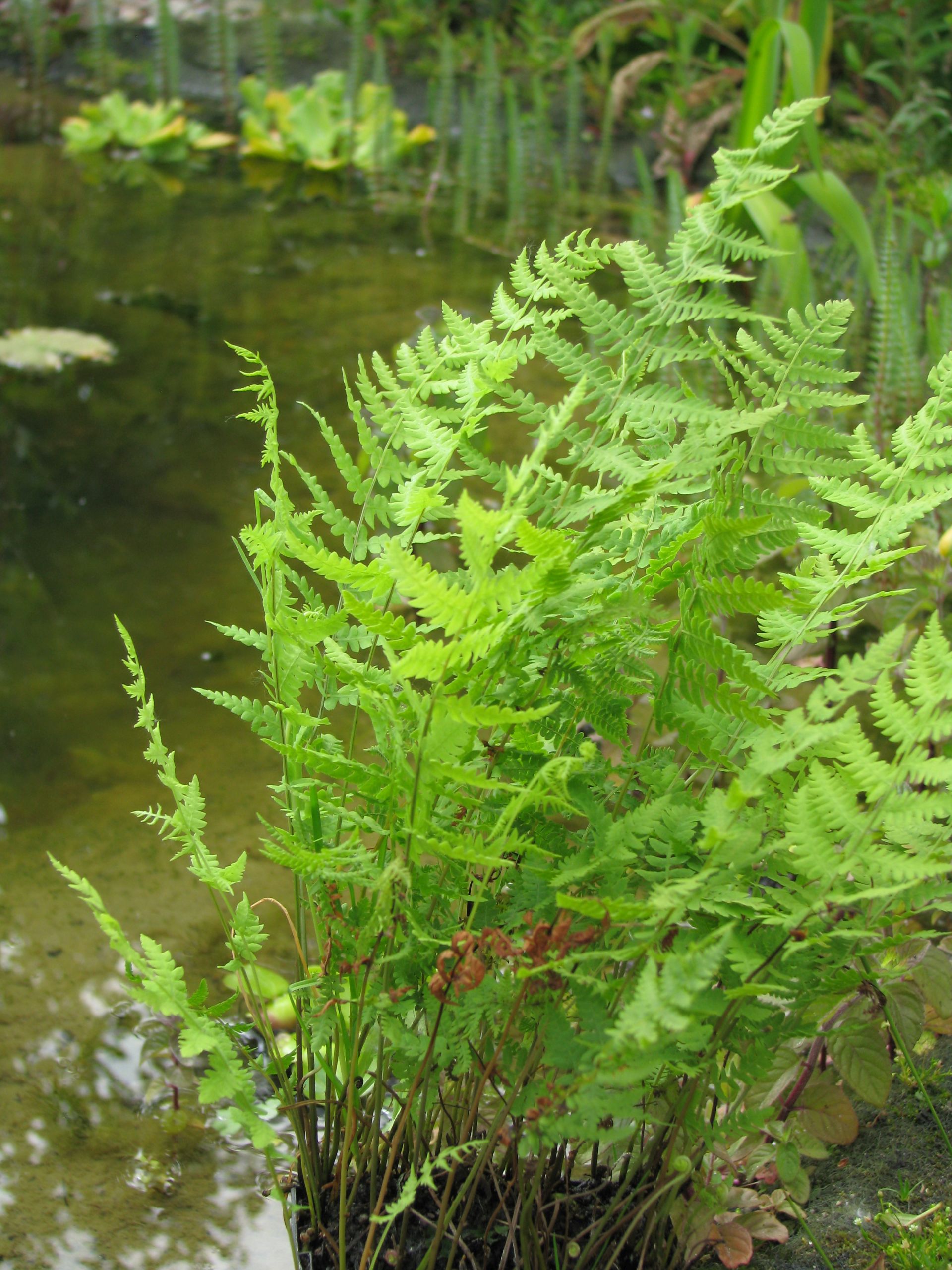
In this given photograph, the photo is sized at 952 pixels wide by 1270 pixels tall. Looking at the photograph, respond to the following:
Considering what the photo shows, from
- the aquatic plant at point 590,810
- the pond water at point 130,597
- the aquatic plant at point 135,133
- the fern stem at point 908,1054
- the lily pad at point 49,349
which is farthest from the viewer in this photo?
the aquatic plant at point 135,133

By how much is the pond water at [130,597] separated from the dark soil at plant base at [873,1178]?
23.1 inches

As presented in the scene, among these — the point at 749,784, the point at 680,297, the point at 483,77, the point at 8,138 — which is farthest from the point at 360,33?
the point at 749,784

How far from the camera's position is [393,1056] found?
3.12 ft

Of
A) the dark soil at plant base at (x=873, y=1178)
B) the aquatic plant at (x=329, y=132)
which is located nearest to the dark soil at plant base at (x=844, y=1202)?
the dark soil at plant base at (x=873, y=1178)

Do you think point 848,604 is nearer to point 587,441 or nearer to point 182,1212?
point 587,441

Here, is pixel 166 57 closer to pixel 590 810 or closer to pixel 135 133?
pixel 135 133

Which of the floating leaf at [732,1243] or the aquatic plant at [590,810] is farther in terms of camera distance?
the floating leaf at [732,1243]

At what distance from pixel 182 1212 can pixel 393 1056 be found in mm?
585

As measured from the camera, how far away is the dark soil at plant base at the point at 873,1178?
111cm

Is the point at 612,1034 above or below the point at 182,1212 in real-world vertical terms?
above

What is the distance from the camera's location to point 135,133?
535 cm

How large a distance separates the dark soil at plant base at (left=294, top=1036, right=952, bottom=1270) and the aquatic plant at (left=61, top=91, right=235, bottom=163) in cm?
519

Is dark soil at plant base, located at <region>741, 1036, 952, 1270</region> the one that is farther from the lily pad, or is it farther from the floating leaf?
the lily pad

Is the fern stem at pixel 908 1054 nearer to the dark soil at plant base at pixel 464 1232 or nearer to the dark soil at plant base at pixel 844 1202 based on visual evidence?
the dark soil at plant base at pixel 844 1202
